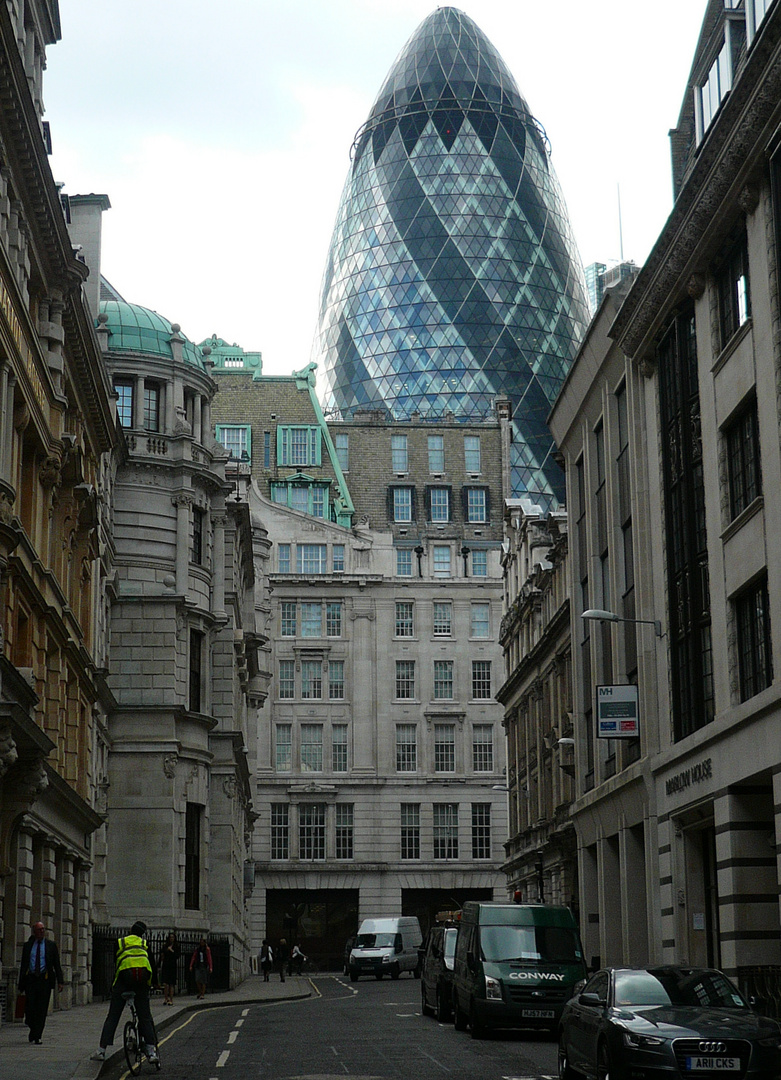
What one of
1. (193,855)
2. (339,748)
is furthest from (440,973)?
(339,748)

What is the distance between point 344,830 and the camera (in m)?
99.2

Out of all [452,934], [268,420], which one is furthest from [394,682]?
[452,934]

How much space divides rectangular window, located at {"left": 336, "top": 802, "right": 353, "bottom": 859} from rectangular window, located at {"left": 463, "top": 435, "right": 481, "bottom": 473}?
94.2ft

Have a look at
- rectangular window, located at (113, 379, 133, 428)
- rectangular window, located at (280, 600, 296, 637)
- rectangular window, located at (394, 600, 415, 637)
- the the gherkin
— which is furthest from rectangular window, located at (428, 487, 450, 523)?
rectangular window, located at (113, 379, 133, 428)

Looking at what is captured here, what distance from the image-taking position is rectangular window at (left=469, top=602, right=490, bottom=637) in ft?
338

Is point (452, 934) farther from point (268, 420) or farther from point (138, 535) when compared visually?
point (268, 420)

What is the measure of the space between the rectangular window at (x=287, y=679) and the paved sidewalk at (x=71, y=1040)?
5374cm

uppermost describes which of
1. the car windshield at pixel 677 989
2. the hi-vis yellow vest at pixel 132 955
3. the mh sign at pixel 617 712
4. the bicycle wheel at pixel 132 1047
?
the mh sign at pixel 617 712

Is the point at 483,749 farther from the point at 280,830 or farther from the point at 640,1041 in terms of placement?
the point at 640,1041

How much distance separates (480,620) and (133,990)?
8240 cm

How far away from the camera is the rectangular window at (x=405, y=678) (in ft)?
335

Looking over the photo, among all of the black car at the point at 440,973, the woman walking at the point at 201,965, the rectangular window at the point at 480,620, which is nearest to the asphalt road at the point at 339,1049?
the black car at the point at 440,973

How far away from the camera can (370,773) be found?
9988 cm

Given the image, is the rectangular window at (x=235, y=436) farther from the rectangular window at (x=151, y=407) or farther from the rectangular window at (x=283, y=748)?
the rectangular window at (x=151, y=407)
